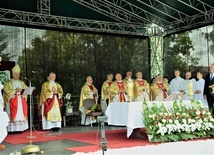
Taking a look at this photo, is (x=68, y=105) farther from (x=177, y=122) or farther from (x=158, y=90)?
(x=177, y=122)

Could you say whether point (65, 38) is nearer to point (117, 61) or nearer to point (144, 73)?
point (117, 61)

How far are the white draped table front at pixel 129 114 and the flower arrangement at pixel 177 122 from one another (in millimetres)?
195

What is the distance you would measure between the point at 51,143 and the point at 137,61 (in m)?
7.59

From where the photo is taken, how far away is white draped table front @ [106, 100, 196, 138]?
7.04 metres

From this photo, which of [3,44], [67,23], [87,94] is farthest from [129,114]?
[67,23]

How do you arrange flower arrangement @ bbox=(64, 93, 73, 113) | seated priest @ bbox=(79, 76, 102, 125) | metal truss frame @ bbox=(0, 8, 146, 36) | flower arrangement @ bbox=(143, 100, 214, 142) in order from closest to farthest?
flower arrangement @ bbox=(143, 100, 214, 142)
metal truss frame @ bbox=(0, 8, 146, 36)
seated priest @ bbox=(79, 76, 102, 125)
flower arrangement @ bbox=(64, 93, 73, 113)

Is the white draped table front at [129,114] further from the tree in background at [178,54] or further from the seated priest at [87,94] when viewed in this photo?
the tree in background at [178,54]

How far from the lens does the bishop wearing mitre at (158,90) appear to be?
11500 millimetres

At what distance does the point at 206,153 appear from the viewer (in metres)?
5.55

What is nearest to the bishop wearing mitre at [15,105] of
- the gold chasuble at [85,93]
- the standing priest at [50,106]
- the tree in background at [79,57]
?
the standing priest at [50,106]

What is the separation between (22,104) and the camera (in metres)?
9.84

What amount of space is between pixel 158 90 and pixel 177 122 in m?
4.86

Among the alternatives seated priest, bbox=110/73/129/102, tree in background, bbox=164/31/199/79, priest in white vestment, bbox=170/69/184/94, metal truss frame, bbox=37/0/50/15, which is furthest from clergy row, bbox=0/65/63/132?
tree in background, bbox=164/31/199/79

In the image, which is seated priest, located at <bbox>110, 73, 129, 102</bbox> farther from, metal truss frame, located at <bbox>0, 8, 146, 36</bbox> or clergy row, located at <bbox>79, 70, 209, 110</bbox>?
metal truss frame, located at <bbox>0, 8, 146, 36</bbox>
